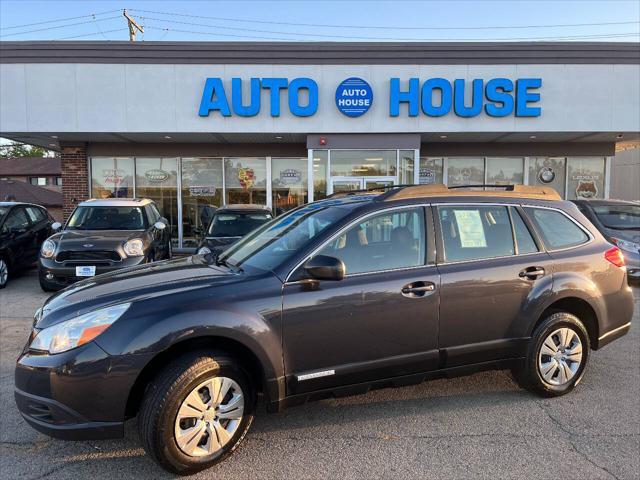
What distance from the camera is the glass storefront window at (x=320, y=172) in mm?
12758

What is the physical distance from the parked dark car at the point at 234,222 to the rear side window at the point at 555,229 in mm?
5683

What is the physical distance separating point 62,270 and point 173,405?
5.69m

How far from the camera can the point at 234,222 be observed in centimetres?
906

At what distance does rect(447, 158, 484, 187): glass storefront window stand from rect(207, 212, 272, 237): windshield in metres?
7.62

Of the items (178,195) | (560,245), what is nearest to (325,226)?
(560,245)

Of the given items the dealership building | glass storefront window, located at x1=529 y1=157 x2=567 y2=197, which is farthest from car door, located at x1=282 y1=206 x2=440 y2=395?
glass storefront window, located at x1=529 y1=157 x2=567 y2=197

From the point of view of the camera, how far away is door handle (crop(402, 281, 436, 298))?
3.33 meters

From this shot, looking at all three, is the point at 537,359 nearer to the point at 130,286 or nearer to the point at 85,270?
the point at 130,286

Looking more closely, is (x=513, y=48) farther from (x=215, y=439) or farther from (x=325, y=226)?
(x=215, y=439)

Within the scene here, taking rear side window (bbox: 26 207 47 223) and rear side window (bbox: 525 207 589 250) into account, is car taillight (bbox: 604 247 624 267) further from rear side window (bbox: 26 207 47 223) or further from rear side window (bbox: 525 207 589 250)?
rear side window (bbox: 26 207 47 223)

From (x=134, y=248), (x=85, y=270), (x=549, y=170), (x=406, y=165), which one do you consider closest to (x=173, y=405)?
(x=85, y=270)

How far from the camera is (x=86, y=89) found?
1170 cm

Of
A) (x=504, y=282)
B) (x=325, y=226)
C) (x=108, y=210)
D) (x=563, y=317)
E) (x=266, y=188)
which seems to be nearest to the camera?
(x=325, y=226)

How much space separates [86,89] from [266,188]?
545cm
